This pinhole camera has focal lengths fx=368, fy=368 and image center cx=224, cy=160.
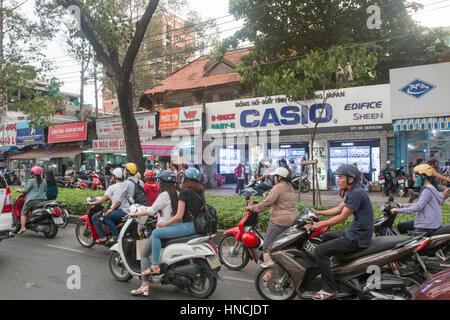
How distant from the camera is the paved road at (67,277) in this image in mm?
4703

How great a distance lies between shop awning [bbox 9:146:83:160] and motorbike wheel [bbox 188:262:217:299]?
72.8 ft

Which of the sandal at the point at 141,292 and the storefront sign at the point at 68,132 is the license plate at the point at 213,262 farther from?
the storefront sign at the point at 68,132

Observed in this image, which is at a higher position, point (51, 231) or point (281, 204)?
point (281, 204)

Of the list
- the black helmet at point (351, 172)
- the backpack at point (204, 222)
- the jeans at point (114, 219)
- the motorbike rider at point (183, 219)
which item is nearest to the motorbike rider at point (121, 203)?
the jeans at point (114, 219)

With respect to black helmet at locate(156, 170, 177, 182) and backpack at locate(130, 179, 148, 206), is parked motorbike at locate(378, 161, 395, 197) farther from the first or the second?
black helmet at locate(156, 170, 177, 182)

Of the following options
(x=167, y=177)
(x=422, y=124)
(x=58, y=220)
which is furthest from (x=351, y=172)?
(x=422, y=124)

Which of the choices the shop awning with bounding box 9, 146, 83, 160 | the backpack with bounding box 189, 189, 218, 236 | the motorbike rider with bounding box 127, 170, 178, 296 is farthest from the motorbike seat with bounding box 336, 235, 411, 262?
the shop awning with bounding box 9, 146, 83, 160

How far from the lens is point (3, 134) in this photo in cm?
2800

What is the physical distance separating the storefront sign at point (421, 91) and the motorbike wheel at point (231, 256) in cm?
1119

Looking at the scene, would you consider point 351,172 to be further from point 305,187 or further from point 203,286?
point 305,187

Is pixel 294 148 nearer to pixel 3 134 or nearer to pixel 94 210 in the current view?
pixel 94 210

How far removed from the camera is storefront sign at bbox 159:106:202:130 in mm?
19641

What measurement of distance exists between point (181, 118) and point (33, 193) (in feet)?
40.7

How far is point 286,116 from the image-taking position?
17.1 m
